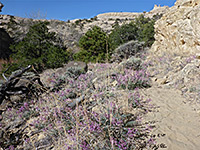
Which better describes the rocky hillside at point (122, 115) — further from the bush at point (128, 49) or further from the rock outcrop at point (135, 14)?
the rock outcrop at point (135, 14)

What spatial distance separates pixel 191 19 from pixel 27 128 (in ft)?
24.1

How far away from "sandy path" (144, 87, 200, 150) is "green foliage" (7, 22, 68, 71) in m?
7.99

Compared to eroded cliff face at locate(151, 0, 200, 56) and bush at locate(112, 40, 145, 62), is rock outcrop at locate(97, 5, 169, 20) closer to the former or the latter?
bush at locate(112, 40, 145, 62)

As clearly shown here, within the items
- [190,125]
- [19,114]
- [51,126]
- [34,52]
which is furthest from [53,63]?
[190,125]

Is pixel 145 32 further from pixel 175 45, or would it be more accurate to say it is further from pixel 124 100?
pixel 124 100

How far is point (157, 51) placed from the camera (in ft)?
27.9

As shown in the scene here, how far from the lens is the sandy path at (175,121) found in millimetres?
1920

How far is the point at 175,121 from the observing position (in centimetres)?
241

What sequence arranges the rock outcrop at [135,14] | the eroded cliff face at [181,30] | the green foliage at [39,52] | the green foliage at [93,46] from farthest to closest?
1. the rock outcrop at [135,14]
2. the green foliage at [93,46]
3. the green foliage at [39,52]
4. the eroded cliff face at [181,30]

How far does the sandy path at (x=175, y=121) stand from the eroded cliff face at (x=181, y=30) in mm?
3373

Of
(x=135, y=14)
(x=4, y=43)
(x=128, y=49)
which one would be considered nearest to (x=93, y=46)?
(x=128, y=49)

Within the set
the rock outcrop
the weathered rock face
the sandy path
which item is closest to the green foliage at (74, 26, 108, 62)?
the sandy path

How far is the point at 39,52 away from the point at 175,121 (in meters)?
10.7

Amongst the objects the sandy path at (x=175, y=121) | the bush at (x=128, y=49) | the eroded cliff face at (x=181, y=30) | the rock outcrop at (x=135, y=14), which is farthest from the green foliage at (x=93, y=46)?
the rock outcrop at (x=135, y=14)
